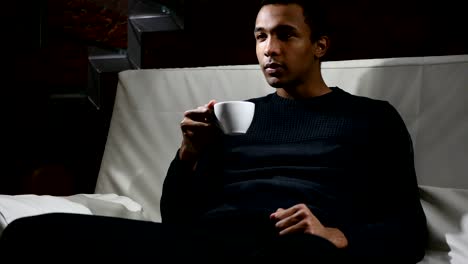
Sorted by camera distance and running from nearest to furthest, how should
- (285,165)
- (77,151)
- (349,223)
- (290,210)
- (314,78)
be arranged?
(290,210) < (349,223) < (285,165) < (314,78) < (77,151)

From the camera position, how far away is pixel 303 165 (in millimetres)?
1411

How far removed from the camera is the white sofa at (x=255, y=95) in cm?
141

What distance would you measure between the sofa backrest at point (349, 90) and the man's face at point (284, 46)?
0.15m

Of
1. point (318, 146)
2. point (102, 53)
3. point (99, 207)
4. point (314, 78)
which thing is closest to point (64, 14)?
point (102, 53)

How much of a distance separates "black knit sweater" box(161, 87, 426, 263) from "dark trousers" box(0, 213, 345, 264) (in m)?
0.32

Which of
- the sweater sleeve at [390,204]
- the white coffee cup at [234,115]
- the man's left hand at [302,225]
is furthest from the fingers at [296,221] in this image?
the white coffee cup at [234,115]

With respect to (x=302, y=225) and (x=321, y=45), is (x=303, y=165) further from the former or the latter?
(x=321, y=45)

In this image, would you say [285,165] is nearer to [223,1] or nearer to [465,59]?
[465,59]

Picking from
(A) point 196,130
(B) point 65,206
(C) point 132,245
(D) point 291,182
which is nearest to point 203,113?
(A) point 196,130

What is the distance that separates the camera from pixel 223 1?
2.34 metres

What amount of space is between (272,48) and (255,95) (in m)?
0.29

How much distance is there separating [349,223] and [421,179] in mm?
277

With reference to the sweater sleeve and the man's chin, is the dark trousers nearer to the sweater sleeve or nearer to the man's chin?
the sweater sleeve

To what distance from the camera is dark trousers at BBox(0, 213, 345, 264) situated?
0.90 metres
